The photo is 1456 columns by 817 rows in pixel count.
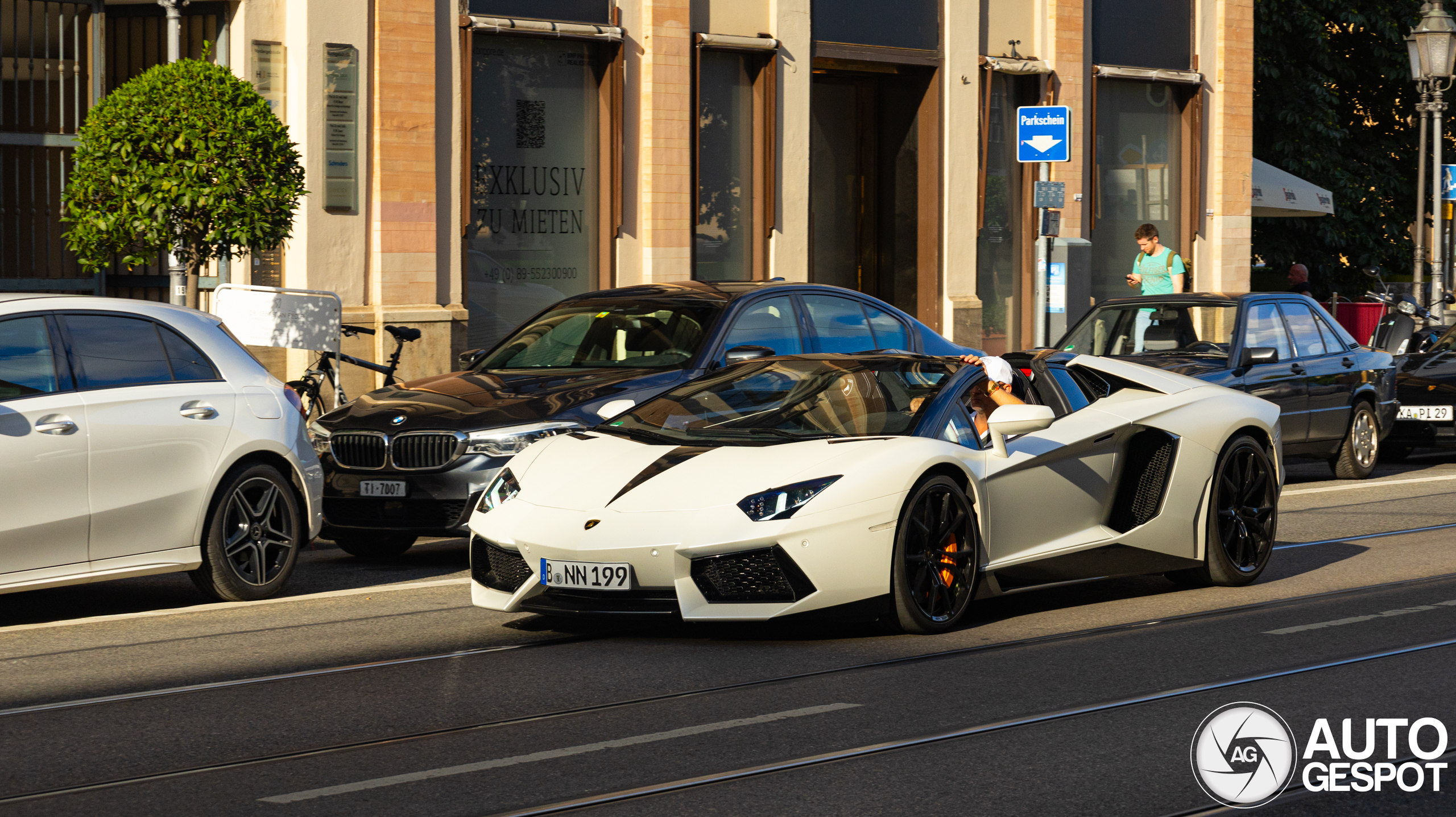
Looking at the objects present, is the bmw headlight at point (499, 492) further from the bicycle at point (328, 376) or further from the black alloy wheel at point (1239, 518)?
the bicycle at point (328, 376)

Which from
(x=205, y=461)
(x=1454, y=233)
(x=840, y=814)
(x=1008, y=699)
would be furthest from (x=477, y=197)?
(x=1454, y=233)

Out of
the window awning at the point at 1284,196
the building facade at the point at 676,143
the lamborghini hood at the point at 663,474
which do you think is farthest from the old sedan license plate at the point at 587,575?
the window awning at the point at 1284,196

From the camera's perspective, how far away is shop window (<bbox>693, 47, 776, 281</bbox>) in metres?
20.9

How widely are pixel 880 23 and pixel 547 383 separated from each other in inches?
509

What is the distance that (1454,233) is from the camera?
3316 cm

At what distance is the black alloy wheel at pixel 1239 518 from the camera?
30.5 ft

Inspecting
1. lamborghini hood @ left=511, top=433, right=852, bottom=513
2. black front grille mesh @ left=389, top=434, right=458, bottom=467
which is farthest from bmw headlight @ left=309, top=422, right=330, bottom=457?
lamborghini hood @ left=511, top=433, right=852, bottom=513

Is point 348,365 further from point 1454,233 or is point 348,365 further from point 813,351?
point 1454,233

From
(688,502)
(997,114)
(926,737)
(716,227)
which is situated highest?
(997,114)

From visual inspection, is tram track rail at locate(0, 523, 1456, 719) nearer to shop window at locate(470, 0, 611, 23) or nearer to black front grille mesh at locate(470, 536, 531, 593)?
black front grille mesh at locate(470, 536, 531, 593)

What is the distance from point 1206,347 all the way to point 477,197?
7.79 m

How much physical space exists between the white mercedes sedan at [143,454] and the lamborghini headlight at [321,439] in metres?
1.16

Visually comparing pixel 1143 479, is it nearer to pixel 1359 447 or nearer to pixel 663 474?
pixel 663 474

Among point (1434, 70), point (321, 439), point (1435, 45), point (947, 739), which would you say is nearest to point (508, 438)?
point (321, 439)
